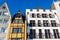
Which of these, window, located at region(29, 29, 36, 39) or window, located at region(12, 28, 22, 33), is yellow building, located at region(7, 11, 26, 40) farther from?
window, located at region(29, 29, 36, 39)

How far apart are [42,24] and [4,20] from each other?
31.4 ft

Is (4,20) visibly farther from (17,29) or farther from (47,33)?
(47,33)

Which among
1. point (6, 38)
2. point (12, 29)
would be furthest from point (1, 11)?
point (6, 38)

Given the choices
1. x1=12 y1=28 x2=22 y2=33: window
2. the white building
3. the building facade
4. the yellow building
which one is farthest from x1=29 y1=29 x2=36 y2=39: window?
the white building

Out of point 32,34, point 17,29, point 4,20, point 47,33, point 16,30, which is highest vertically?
point 4,20

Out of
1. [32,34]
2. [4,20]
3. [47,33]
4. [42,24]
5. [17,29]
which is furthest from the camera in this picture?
[42,24]

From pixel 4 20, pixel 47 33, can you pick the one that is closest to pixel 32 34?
pixel 47 33

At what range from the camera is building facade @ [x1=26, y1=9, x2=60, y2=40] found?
91.2 feet

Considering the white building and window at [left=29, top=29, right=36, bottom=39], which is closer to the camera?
the white building

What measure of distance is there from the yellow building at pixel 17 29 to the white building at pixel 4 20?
3.61ft

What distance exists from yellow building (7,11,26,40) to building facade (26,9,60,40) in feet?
5.15

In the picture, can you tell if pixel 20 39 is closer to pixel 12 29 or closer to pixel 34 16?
pixel 12 29

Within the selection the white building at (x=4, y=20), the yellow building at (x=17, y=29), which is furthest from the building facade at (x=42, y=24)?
the white building at (x=4, y=20)

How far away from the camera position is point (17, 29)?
90.5ft
